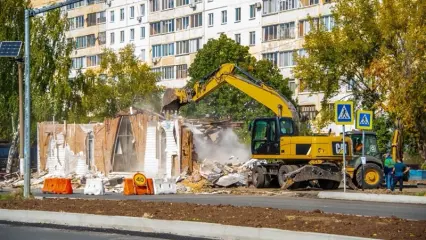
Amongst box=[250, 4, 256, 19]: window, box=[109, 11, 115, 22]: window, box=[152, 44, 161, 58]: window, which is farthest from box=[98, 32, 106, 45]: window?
box=[250, 4, 256, 19]: window

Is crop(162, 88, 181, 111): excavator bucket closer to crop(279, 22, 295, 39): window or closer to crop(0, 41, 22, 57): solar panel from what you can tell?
crop(0, 41, 22, 57): solar panel

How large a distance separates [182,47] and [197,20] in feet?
10.5

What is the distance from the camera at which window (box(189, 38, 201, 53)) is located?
295 feet

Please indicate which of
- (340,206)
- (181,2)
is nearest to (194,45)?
(181,2)

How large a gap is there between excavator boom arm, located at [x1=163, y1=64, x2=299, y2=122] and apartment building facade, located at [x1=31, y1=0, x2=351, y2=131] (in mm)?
24559

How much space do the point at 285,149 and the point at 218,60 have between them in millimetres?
35513

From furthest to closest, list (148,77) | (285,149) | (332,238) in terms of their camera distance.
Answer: (148,77) → (285,149) → (332,238)

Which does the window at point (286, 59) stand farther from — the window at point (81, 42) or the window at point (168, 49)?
the window at point (81, 42)

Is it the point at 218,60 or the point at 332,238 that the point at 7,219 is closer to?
the point at 332,238

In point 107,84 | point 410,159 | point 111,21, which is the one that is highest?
point 111,21

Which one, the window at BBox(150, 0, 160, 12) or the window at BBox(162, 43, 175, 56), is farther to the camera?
the window at BBox(150, 0, 160, 12)

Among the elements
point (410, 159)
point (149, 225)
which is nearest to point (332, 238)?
point (149, 225)

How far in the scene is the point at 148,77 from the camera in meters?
82.3

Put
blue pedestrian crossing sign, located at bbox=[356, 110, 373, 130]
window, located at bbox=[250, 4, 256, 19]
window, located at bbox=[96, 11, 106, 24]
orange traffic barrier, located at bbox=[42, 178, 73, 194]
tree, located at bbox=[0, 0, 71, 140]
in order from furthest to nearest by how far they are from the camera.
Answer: window, located at bbox=[96, 11, 106, 24], window, located at bbox=[250, 4, 256, 19], tree, located at bbox=[0, 0, 71, 140], orange traffic barrier, located at bbox=[42, 178, 73, 194], blue pedestrian crossing sign, located at bbox=[356, 110, 373, 130]
